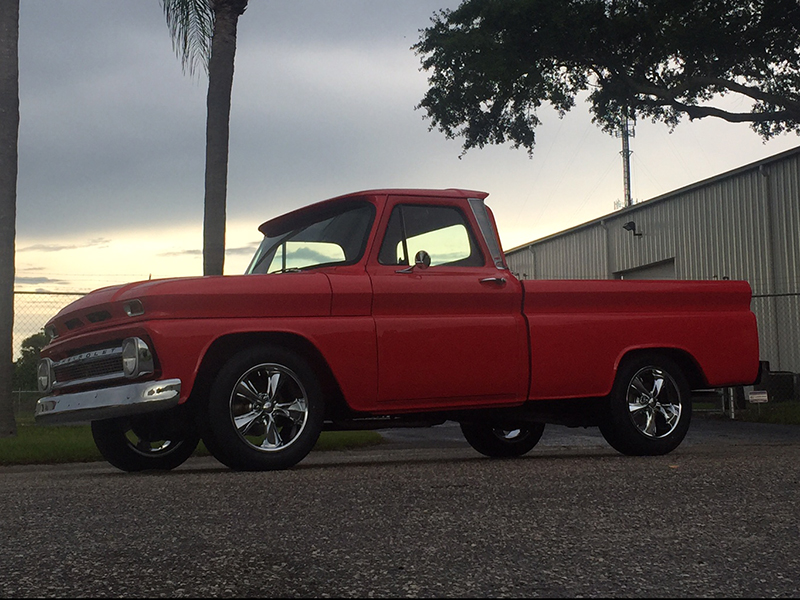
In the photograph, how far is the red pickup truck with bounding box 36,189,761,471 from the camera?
21.1 feet

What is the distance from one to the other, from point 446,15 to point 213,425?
2118cm

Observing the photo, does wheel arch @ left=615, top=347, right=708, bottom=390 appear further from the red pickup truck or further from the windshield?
the windshield

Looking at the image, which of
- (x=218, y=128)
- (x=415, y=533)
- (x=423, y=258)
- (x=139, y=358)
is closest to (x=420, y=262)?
(x=423, y=258)

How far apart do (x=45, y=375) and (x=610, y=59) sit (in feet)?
60.8

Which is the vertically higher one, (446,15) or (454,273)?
(446,15)

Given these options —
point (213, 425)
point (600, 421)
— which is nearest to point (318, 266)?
point (213, 425)

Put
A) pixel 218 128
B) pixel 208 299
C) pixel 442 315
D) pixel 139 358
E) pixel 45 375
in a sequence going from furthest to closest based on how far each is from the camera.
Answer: pixel 218 128
pixel 45 375
pixel 442 315
pixel 208 299
pixel 139 358

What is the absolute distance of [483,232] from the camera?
7602 mm

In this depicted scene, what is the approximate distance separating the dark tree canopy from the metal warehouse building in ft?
4.92

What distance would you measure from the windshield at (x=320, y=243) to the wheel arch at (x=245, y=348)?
2.45 ft

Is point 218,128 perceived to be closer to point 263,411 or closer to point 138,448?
point 138,448

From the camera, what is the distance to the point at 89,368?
22.2 ft

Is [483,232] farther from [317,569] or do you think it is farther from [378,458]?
[317,569]

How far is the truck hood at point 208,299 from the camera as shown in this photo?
6.35 meters
